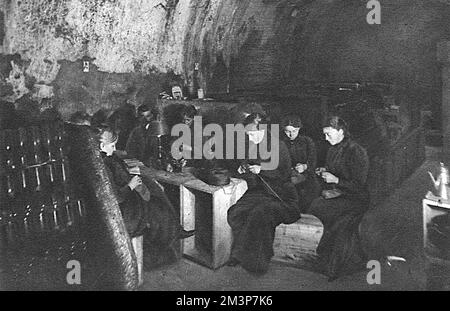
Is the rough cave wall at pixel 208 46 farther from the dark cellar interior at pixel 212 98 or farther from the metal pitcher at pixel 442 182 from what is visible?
the metal pitcher at pixel 442 182

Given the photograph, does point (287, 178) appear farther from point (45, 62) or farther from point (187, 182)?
point (45, 62)

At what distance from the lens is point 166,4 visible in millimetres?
5289

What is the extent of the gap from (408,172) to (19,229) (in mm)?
3745

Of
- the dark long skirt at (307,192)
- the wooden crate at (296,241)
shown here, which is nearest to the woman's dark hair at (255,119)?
the dark long skirt at (307,192)

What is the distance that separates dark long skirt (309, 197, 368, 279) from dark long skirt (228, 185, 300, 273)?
31 cm

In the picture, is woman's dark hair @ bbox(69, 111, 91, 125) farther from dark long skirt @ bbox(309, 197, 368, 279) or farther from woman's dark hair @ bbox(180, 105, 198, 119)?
dark long skirt @ bbox(309, 197, 368, 279)

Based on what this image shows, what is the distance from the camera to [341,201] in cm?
511

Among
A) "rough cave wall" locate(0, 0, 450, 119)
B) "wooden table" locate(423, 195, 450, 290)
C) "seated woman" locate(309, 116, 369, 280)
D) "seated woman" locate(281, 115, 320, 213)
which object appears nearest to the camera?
"rough cave wall" locate(0, 0, 450, 119)

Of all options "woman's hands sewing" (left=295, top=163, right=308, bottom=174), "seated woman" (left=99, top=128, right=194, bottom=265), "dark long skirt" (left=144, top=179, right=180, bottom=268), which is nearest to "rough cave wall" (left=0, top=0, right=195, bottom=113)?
"seated woman" (left=99, top=128, right=194, bottom=265)

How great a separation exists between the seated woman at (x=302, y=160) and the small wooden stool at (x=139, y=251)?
165cm

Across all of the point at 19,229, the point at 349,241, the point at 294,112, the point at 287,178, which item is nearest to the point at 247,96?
the point at 294,112

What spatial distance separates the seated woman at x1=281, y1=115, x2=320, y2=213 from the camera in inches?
207

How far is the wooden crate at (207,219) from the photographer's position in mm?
5031

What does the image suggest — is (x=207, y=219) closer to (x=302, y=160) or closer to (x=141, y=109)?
(x=302, y=160)
